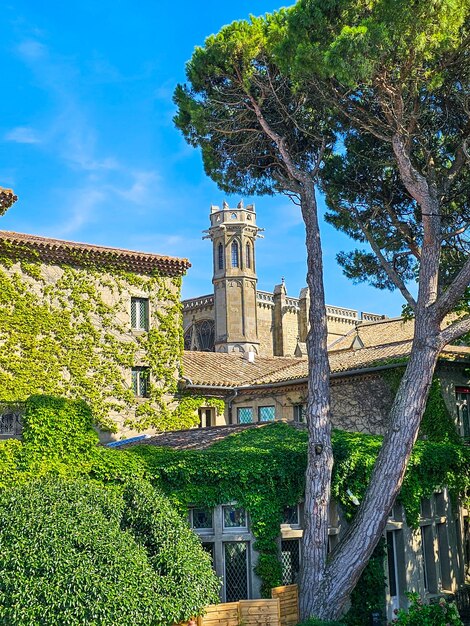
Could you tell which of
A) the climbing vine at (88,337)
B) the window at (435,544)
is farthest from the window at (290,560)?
the climbing vine at (88,337)

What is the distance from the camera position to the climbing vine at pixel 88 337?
80.7 feet

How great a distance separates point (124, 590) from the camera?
12.8 meters

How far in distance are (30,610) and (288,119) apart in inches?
455

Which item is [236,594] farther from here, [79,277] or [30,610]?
[79,277]

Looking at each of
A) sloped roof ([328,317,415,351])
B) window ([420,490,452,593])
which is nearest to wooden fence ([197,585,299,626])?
window ([420,490,452,593])

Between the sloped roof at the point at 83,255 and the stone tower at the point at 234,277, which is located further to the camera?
the stone tower at the point at 234,277

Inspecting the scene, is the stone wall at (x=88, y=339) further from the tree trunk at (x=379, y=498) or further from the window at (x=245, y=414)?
the tree trunk at (x=379, y=498)

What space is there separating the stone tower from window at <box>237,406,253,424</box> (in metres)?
28.9

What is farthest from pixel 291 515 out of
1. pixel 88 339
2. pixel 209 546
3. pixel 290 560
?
pixel 88 339

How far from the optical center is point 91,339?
86.1 ft

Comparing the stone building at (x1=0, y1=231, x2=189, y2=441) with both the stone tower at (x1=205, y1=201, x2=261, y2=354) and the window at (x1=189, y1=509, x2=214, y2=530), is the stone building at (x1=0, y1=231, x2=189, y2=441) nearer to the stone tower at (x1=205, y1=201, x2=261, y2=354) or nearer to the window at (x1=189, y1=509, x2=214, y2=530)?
the window at (x1=189, y1=509, x2=214, y2=530)

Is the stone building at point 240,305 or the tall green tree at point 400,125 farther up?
the stone building at point 240,305

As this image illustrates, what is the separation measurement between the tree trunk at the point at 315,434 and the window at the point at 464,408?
9537 millimetres

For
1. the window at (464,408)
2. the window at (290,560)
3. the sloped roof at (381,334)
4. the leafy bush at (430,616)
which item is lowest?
the leafy bush at (430,616)
